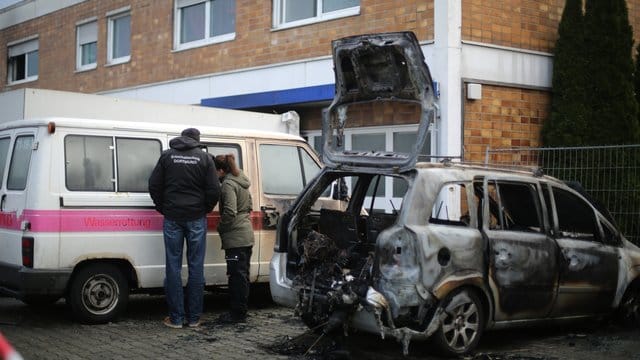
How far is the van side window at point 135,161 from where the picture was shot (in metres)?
7.88

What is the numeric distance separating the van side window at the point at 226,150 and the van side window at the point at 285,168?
0.27 metres

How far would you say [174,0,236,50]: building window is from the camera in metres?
15.9

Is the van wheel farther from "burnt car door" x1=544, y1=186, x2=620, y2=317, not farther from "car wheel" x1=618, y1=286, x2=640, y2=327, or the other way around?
"car wheel" x1=618, y1=286, x2=640, y2=327

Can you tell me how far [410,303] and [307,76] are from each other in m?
8.17

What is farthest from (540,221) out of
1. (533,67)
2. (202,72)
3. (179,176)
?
(202,72)

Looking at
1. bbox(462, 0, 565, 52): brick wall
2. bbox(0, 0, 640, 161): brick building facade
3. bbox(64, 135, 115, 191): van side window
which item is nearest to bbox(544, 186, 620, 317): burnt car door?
bbox(0, 0, 640, 161): brick building facade

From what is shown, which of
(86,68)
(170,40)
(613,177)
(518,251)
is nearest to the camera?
(518,251)

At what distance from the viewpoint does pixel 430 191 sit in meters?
6.34

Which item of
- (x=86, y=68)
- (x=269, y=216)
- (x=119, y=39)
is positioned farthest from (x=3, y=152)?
(x=86, y=68)

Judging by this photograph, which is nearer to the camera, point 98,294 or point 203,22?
point 98,294

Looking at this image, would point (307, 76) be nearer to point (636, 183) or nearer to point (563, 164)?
point (563, 164)

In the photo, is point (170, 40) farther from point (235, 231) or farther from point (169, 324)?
point (169, 324)

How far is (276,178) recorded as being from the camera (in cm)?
881

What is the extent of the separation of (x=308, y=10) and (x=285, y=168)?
5.90 metres
